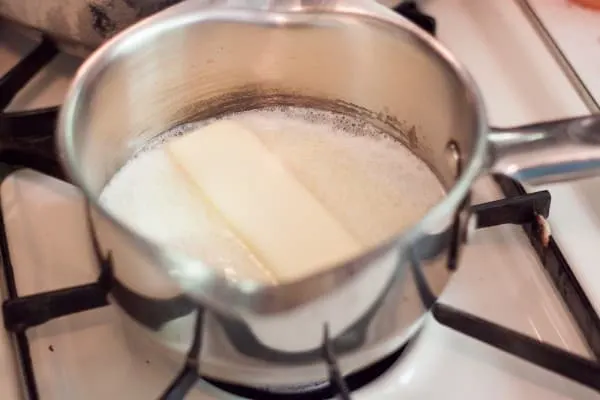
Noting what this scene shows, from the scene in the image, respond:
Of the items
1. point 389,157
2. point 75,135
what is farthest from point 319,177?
point 75,135

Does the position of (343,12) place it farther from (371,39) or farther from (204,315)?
(204,315)

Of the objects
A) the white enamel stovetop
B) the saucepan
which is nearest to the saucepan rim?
the saucepan

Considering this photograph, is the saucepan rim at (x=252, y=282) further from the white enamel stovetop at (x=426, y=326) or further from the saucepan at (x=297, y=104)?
the white enamel stovetop at (x=426, y=326)

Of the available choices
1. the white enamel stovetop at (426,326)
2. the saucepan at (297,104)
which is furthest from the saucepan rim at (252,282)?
the white enamel stovetop at (426,326)

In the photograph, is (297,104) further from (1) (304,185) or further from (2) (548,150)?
(2) (548,150)

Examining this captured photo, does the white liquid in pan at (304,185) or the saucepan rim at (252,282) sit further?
the white liquid in pan at (304,185)

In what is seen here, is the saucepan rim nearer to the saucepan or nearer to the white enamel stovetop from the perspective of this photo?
the saucepan
